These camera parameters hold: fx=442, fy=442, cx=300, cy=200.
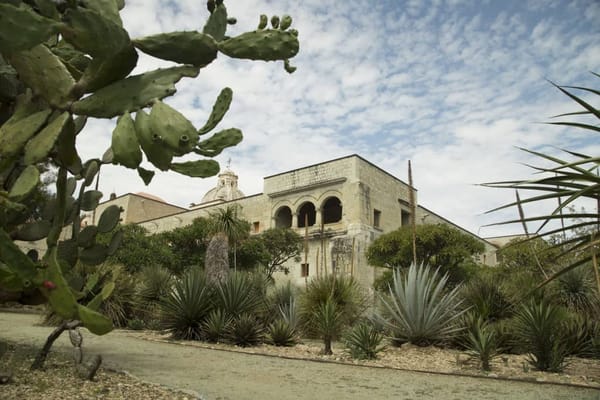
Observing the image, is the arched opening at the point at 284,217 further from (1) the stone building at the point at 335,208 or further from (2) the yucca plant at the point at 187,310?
(2) the yucca plant at the point at 187,310

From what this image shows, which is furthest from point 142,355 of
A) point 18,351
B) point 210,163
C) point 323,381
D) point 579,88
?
point 579,88

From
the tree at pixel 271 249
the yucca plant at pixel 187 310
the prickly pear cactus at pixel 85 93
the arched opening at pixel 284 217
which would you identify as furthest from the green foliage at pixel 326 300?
the arched opening at pixel 284 217

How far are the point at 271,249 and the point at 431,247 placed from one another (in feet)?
29.1

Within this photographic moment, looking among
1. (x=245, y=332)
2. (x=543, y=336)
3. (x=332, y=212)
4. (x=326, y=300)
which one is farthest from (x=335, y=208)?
(x=543, y=336)

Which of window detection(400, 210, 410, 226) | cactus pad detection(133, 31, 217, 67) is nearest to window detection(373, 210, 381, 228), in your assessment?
window detection(400, 210, 410, 226)

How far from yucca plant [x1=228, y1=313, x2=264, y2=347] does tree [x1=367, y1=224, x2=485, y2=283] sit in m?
14.0

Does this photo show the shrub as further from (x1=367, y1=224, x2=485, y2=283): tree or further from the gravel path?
(x1=367, y1=224, x2=485, y2=283): tree

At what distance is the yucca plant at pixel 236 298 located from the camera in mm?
8383

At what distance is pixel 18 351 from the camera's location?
16.8 ft

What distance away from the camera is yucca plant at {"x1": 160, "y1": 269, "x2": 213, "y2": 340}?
820 centimetres

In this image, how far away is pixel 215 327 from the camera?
7742 millimetres

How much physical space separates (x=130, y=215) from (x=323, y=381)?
36.8 metres

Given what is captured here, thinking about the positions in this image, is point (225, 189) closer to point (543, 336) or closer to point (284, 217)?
point (284, 217)

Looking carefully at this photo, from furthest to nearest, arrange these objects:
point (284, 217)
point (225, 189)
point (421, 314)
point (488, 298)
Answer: point (225, 189) < point (284, 217) < point (488, 298) < point (421, 314)
